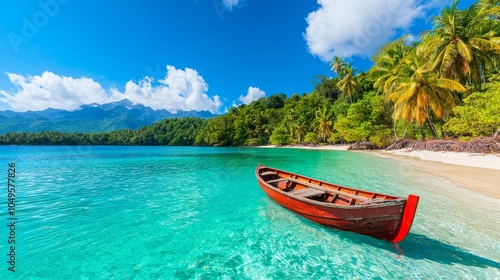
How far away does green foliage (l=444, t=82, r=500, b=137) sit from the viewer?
45.9ft

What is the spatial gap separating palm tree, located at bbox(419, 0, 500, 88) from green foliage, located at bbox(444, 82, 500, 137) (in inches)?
189

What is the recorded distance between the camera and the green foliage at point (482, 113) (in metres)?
14.0

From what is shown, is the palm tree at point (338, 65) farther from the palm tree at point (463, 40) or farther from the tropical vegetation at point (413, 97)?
the palm tree at point (463, 40)

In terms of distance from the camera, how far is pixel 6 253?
510 centimetres

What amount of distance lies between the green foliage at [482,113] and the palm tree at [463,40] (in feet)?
15.7

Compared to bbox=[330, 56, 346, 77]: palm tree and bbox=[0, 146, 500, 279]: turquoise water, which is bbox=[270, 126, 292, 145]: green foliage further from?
bbox=[0, 146, 500, 279]: turquoise water

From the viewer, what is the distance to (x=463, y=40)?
1953cm

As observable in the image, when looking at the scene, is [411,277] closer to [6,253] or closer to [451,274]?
[451,274]

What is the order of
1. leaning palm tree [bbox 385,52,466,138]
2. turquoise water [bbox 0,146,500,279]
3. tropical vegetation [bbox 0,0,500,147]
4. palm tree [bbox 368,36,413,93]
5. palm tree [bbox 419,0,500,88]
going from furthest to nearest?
palm tree [bbox 368,36,413,93] → leaning palm tree [bbox 385,52,466,138] → palm tree [bbox 419,0,500,88] → tropical vegetation [bbox 0,0,500,147] → turquoise water [bbox 0,146,500,279]

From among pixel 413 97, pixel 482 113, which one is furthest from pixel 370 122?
pixel 482 113

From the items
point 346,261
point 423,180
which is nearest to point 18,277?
point 346,261

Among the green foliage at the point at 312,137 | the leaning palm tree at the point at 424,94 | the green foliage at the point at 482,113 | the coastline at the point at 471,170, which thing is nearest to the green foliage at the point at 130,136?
the green foliage at the point at 312,137

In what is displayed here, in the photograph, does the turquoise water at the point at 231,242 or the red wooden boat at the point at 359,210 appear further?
the red wooden boat at the point at 359,210

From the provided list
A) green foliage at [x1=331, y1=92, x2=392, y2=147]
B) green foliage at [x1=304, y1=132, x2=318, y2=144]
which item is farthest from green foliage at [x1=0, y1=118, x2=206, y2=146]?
green foliage at [x1=331, y1=92, x2=392, y2=147]
